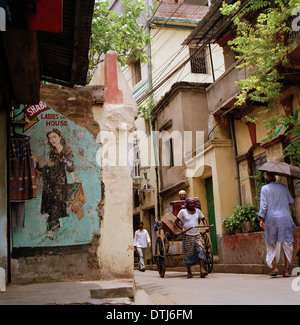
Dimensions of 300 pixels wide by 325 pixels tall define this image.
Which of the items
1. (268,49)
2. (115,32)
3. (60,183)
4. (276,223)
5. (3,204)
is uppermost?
(115,32)

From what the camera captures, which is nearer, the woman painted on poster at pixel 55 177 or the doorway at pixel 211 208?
the woman painted on poster at pixel 55 177

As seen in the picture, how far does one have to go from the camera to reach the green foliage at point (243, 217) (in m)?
11.8

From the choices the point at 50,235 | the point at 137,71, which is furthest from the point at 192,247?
the point at 137,71

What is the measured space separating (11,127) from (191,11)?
1732 centimetres

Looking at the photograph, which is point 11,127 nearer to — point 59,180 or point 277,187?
point 59,180

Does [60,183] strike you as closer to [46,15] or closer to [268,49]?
[46,15]

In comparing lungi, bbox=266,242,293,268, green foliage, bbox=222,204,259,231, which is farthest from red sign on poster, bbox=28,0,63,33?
green foliage, bbox=222,204,259,231

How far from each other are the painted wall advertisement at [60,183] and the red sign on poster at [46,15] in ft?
9.99

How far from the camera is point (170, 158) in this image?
19094 mm

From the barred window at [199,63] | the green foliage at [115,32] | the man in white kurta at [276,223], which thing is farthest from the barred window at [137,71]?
the man in white kurta at [276,223]

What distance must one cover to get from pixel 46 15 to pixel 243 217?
369 inches

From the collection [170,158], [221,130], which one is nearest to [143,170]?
[170,158]

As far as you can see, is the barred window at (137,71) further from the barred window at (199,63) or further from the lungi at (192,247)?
the lungi at (192,247)

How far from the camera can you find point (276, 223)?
7.86m
